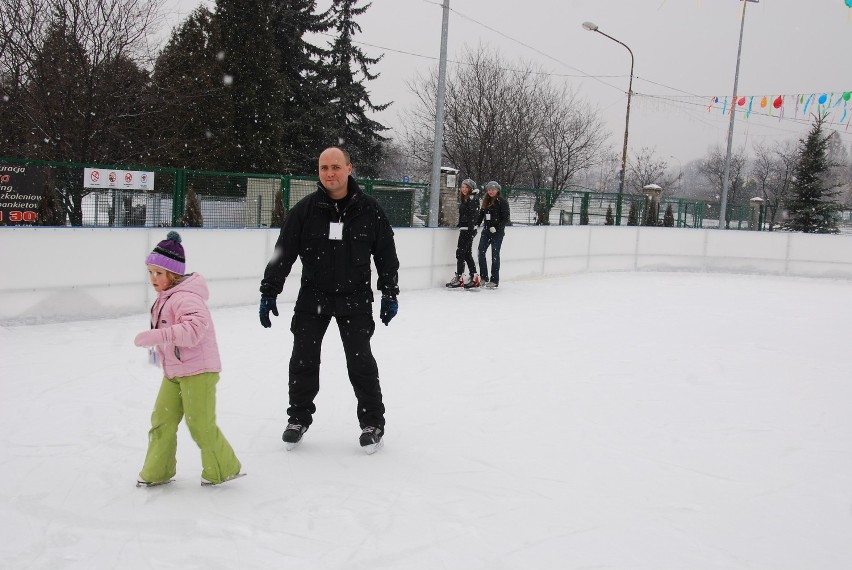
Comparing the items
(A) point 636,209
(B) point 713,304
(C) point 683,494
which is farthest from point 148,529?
(A) point 636,209

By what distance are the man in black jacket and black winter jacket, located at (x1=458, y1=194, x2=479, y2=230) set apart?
6824 mm

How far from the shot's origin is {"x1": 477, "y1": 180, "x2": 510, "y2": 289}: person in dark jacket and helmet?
1050 cm

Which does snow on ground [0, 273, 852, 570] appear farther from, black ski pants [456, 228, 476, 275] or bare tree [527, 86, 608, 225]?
bare tree [527, 86, 608, 225]

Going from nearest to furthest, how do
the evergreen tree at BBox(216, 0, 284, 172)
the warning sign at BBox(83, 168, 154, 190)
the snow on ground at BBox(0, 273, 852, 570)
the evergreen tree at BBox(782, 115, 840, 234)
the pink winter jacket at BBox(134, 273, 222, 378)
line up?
the snow on ground at BBox(0, 273, 852, 570) → the pink winter jacket at BBox(134, 273, 222, 378) → the warning sign at BBox(83, 168, 154, 190) → the evergreen tree at BBox(216, 0, 284, 172) → the evergreen tree at BBox(782, 115, 840, 234)

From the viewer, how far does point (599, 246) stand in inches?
555

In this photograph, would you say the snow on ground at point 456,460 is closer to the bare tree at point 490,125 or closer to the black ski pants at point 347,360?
the black ski pants at point 347,360

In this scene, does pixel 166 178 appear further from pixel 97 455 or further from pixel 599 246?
pixel 599 246

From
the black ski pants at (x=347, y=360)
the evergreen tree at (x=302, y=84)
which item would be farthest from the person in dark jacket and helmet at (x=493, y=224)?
the evergreen tree at (x=302, y=84)

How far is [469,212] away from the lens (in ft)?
34.2

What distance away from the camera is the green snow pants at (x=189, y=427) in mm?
2973

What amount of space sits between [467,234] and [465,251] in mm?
258

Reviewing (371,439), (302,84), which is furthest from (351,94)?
(371,439)

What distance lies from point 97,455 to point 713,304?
8.85 meters

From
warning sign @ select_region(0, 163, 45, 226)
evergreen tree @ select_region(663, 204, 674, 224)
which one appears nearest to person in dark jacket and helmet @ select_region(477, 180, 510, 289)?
warning sign @ select_region(0, 163, 45, 226)
